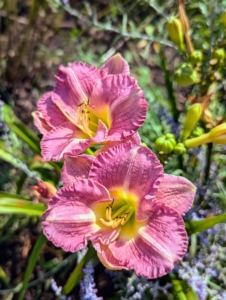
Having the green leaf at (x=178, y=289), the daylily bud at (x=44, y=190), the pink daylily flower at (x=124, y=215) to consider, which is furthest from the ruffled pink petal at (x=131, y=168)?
the green leaf at (x=178, y=289)

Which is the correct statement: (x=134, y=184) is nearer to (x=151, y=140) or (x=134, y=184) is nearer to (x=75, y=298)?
(x=151, y=140)

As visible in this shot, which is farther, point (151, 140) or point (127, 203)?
point (151, 140)

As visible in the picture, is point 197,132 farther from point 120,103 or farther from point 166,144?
point 120,103

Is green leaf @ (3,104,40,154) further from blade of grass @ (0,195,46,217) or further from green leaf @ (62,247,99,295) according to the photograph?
green leaf @ (62,247,99,295)

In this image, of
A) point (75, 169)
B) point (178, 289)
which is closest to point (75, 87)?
point (75, 169)

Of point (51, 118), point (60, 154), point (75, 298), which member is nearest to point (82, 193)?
point (60, 154)

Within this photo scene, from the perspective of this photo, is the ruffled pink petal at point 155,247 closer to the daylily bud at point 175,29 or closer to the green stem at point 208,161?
the green stem at point 208,161
